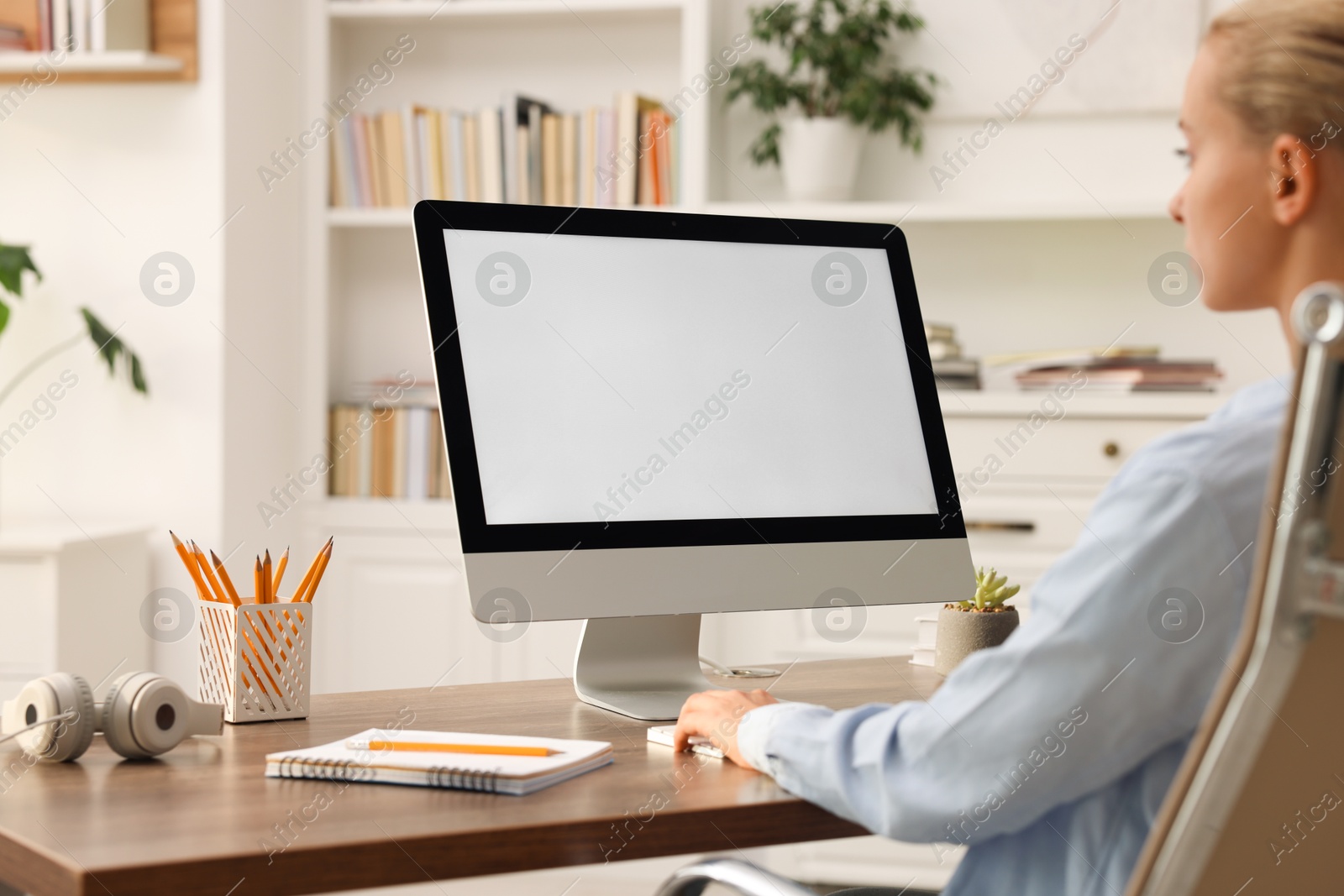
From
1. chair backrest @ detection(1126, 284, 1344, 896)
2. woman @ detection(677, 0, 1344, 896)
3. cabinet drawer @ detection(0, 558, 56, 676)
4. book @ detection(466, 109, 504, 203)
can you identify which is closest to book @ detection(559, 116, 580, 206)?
book @ detection(466, 109, 504, 203)

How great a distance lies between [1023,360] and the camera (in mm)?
2883

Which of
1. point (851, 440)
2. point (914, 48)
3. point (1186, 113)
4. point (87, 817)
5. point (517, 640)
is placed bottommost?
point (517, 640)

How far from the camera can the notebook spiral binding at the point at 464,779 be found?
36.6 inches

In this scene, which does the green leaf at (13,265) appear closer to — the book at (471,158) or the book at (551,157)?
the book at (471,158)

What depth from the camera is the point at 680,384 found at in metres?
1.32

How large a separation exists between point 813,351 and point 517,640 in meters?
1.76

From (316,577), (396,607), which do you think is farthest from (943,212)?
(316,577)

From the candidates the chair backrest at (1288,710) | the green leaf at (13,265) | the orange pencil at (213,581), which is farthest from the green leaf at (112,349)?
the chair backrest at (1288,710)

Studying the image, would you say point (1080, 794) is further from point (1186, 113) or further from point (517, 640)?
point (517, 640)

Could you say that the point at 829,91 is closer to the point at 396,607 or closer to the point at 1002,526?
the point at 1002,526

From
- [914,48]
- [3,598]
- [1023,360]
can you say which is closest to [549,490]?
[3,598]

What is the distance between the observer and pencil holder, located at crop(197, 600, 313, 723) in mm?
1179

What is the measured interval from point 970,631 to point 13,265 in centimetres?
211

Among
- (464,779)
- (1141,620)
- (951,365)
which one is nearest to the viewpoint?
(1141,620)
